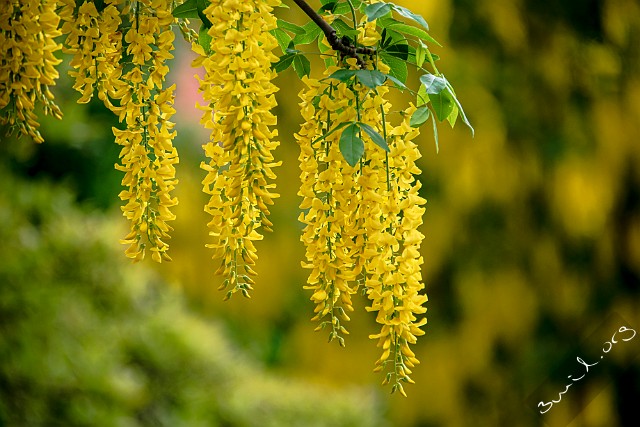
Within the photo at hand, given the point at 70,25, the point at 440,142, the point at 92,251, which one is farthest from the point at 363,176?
the point at 440,142

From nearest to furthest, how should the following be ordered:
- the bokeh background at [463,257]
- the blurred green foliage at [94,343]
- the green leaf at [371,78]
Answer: the green leaf at [371,78] → the blurred green foliage at [94,343] → the bokeh background at [463,257]

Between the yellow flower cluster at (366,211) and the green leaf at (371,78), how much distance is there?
50mm

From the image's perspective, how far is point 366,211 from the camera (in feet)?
3.19

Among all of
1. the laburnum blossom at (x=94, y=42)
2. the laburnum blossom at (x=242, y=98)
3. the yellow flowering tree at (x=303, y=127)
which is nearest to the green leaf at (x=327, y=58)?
the yellow flowering tree at (x=303, y=127)

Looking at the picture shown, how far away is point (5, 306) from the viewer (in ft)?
9.04

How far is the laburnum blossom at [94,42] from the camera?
1034 mm

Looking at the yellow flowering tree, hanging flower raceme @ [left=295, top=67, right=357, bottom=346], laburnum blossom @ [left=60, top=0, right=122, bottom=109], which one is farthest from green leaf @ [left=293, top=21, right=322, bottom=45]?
laburnum blossom @ [left=60, top=0, right=122, bottom=109]

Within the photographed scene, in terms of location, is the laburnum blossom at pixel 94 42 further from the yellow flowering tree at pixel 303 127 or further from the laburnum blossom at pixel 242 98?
the laburnum blossom at pixel 242 98

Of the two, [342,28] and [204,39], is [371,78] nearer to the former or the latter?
[342,28]

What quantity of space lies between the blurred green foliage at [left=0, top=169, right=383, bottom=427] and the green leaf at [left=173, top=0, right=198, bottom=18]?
1893mm

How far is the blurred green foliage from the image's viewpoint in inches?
105

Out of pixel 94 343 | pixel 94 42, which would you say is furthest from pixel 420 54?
pixel 94 343

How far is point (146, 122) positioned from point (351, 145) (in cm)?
27

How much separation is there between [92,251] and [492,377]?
195cm
